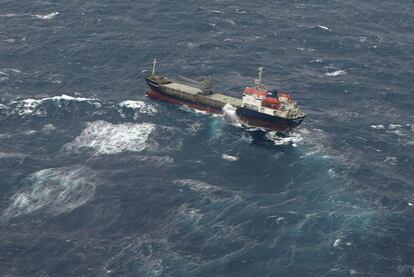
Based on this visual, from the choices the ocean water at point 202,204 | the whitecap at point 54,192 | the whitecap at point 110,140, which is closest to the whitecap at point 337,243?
the ocean water at point 202,204

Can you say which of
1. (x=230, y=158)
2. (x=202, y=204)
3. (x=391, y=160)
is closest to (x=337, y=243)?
(x=202, y=204)

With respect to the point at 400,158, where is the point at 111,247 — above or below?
below

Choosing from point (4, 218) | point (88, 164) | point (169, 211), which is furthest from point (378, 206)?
point (4, 218)

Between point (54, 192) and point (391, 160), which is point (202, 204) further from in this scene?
point (391, 160)

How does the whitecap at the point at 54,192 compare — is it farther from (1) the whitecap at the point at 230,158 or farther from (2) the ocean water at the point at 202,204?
(1) the whitecap at the point at 230,158

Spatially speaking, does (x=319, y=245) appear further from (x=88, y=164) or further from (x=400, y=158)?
(x=88, y=164)

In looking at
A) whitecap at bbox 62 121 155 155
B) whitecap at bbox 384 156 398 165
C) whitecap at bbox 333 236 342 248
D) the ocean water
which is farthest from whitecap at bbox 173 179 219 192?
whitecap at bbox 384 156 398 165
